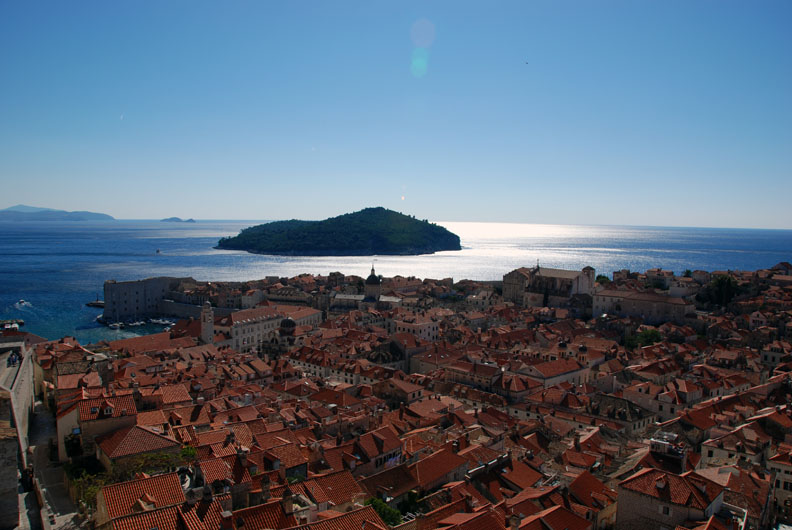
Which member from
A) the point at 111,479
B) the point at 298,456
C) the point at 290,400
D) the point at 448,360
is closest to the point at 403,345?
the point at 448,360

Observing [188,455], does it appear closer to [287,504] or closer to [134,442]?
[134,442]

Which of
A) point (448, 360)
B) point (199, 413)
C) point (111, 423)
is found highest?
point (111, 423)

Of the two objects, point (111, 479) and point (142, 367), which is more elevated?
point (111, 479)

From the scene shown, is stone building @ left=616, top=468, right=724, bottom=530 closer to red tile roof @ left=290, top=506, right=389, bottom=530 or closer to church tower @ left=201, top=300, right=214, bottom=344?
red tile roof @ left=290, top=506, right=389, bottom=530

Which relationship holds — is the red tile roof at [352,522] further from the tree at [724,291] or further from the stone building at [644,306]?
the tree at [724,291]

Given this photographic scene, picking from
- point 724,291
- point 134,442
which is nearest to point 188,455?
point 134,442

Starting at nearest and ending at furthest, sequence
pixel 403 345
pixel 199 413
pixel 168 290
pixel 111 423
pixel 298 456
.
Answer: pixel 111 423 < pixel 298 456 < pixel 199 413 < pixel 403 345 < pixel 168 290

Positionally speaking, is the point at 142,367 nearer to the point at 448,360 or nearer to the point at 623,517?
the point at 448,360

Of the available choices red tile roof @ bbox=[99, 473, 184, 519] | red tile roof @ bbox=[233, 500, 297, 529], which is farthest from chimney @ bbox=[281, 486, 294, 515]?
red tile roof @ bbox=[99, 473, 184, 519]

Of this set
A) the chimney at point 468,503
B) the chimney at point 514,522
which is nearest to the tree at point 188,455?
the chimney at point 468,503
